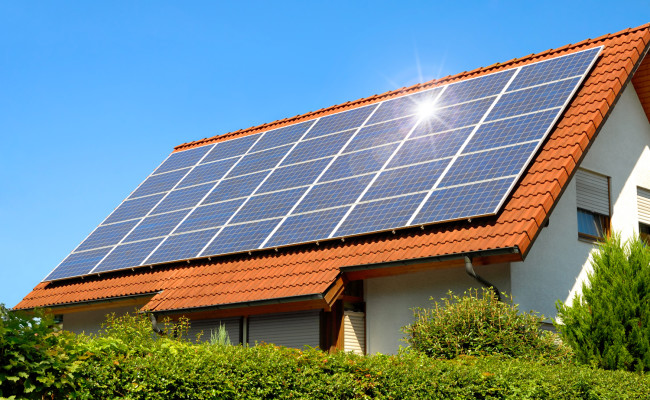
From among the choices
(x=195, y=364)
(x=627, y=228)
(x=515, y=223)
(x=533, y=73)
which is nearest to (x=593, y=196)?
(x=627, y=228)

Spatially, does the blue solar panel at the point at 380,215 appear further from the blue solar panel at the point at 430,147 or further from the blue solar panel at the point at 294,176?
the blue solar panel at the point at 294,176

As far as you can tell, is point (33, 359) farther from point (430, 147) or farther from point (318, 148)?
point (318, 148)

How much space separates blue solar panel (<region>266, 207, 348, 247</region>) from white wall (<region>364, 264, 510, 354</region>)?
1.40 metres

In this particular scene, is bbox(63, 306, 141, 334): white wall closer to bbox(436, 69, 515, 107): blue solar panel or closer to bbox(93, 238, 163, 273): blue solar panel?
bbox(93, 238, 163, 273): blue solar panel

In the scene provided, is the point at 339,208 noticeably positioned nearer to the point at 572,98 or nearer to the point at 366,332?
the point at 366,332

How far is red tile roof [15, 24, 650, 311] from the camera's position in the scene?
14.6 m

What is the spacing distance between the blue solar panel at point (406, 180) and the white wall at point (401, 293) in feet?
5.58

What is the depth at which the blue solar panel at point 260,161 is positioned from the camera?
21.0 m

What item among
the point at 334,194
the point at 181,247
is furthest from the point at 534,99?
the point at 181,247

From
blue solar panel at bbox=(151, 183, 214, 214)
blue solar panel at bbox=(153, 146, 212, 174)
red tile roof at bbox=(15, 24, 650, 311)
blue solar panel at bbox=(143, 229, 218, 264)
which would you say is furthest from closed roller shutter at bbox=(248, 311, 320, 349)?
blue solar panel at bbox=(153, 146, 212, 174)

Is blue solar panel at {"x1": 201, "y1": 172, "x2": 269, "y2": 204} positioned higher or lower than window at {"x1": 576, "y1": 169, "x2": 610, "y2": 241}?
higher

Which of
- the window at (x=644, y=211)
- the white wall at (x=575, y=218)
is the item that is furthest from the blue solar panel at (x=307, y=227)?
the window at (x=644, y=211)

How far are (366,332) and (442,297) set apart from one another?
1811 mm

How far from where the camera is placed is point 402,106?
808 inches
